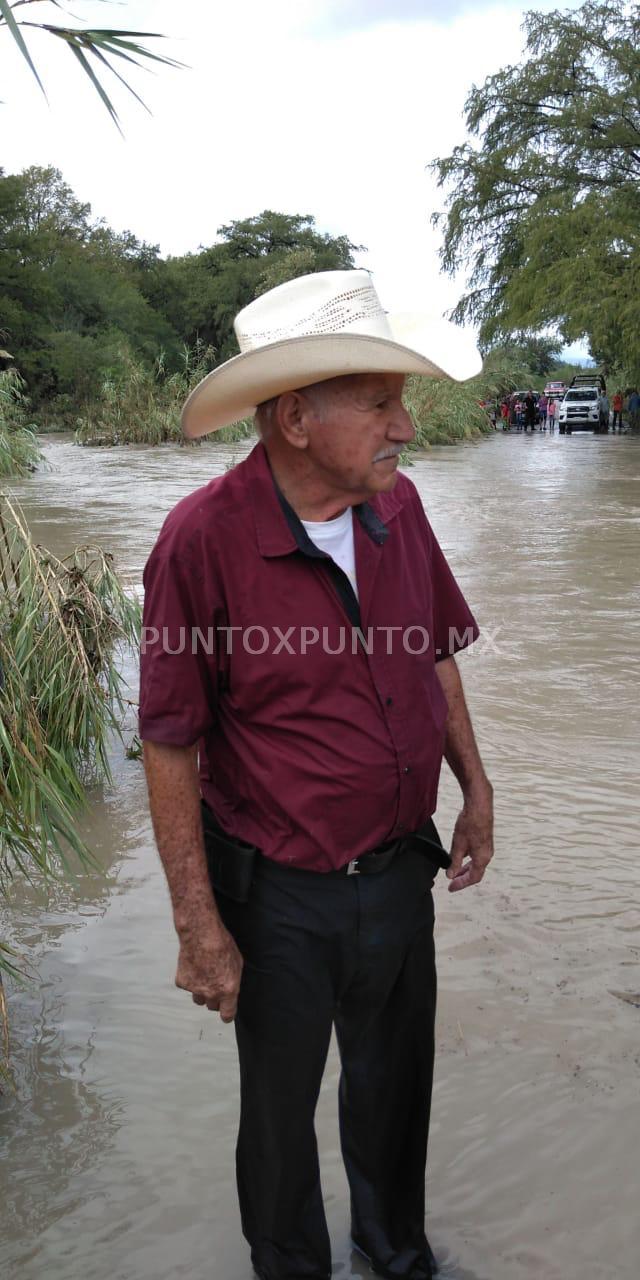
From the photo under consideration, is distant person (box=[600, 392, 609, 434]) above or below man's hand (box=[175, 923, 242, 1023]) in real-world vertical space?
above

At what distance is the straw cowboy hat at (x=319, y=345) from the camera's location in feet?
6.30

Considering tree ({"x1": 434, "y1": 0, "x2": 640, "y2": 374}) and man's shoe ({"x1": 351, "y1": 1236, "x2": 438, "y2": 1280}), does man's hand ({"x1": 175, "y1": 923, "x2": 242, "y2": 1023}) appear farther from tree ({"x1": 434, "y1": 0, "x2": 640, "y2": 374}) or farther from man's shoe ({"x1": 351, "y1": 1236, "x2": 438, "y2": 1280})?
tree ({"x1": 434, "y1": 0, "x2": 640, "y2": 374})

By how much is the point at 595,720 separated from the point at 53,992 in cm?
339

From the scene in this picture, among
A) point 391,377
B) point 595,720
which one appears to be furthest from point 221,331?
point 391,377

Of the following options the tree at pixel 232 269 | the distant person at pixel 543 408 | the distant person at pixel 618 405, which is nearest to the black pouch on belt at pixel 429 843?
the distant person at pixel 618 405

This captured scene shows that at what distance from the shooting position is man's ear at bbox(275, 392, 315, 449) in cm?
200

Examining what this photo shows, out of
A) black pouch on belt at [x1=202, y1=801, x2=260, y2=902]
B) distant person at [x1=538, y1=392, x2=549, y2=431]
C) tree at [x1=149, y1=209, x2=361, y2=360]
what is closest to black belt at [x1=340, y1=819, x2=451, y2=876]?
black pouch on belt at [x1=202, y1=801, x2=260, y2=902]

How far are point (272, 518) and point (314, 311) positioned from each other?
0.35m

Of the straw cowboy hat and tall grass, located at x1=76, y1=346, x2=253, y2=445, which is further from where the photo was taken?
tall grass, located at x1=76, y1=346, x2=253, y2=445

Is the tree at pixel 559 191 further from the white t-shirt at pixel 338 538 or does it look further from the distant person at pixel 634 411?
the white t-shirt at pixel 338 538

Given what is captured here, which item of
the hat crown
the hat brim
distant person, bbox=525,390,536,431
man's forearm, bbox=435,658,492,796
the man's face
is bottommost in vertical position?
man's forearm, bbox=435,658,492,796

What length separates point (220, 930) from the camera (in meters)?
2.03

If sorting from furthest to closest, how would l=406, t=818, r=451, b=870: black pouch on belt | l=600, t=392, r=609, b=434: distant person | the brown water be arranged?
l=600, t=392, r=609, b=434: distant person → the brown water → l=406, t=818, r=451, b=870: black pouch on belt

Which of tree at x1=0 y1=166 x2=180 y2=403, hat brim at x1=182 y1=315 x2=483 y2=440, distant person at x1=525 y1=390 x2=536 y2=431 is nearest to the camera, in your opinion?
hat brim at x1=182 y1=315 x2=483 y2=440
